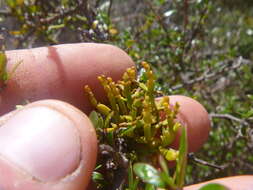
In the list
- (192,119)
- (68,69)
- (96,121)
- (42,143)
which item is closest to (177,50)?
(192,119)

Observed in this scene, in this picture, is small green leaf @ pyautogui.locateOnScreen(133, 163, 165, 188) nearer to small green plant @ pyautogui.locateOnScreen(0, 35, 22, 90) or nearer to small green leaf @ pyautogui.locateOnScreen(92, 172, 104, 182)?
small green leaf @ pyautogui.locateOnScreen(92, 172, 104, 182)

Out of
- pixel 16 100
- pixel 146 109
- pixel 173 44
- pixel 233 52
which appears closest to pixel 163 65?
pixel 173 44

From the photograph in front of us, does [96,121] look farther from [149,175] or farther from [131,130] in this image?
[149,175]

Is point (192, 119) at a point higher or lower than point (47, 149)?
lower

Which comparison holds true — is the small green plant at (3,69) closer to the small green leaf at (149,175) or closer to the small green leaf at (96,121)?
the small green leaf at (96,121)

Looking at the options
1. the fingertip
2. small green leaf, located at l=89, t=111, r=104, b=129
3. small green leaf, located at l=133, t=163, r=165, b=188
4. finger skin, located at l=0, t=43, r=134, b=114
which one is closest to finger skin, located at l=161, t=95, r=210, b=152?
the fingertip
